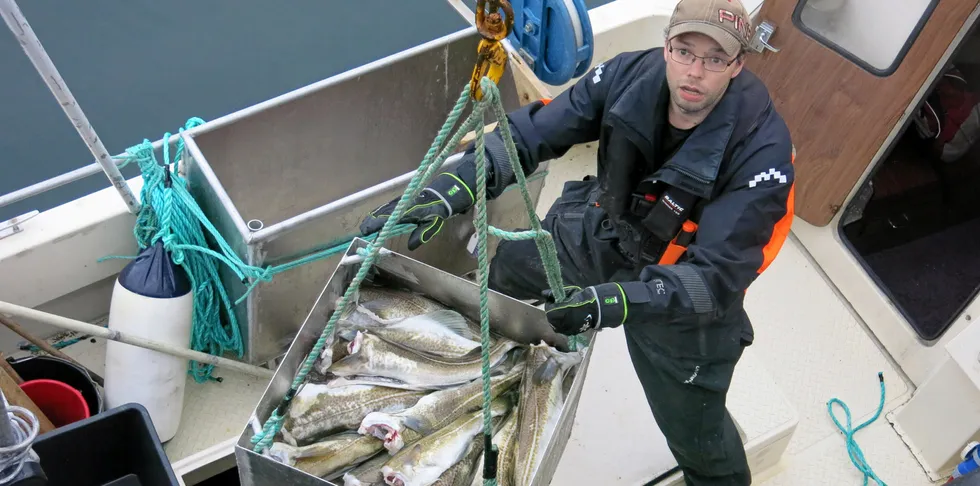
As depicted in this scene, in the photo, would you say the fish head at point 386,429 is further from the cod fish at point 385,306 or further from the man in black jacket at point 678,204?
the man in black jacket at point 678,204

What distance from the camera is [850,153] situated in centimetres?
423

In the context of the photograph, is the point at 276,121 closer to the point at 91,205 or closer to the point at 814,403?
the point at 91,205

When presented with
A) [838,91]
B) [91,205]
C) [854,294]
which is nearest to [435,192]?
[91,205]

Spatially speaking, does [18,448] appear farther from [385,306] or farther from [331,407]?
[385,306]

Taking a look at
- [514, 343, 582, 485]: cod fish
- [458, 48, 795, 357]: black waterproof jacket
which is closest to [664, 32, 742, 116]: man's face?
[458, 48, 795, 357]: black waterproof jacket

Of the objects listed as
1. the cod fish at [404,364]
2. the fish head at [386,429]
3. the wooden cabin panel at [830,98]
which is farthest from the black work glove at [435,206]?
the wooden cabin panel at [830,98]

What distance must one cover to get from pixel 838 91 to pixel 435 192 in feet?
7.73

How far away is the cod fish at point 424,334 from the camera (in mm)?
2605

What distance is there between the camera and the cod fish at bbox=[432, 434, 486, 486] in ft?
7.84

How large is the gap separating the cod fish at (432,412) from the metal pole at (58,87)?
1.50 metres

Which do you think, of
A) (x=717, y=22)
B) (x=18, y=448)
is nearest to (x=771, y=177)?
(x=717, y=22)

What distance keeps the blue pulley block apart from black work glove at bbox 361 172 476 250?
708 mm

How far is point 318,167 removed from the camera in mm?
4090

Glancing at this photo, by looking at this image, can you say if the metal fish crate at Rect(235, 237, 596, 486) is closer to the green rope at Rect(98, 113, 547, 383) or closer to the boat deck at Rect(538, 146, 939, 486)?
the green rope at Rect(98, 113, 547, 383)
